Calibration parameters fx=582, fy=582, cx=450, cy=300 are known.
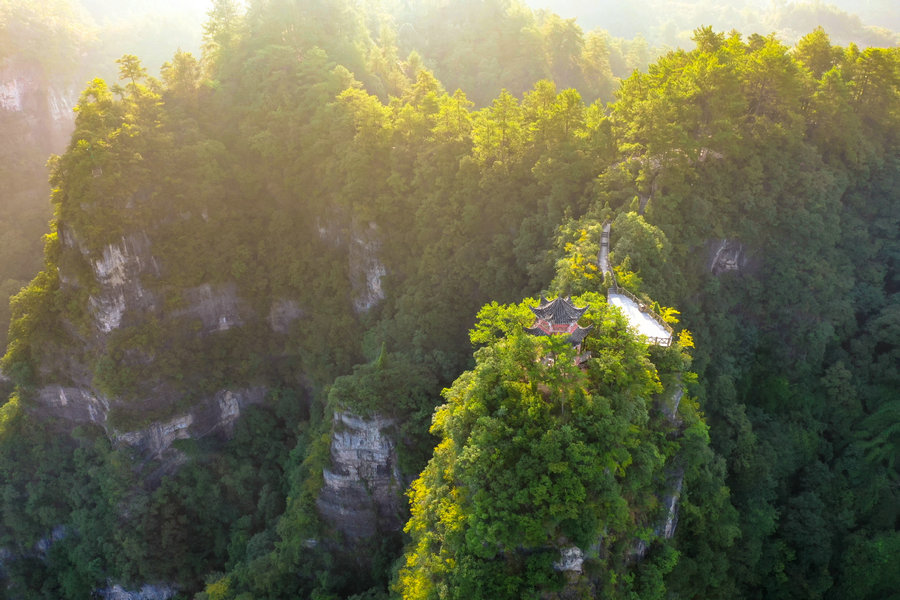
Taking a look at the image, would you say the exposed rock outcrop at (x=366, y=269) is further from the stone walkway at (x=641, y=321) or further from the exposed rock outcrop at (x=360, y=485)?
the stone walkway at (x=641, y=321)

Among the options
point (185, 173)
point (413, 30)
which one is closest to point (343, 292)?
point (185, 173)

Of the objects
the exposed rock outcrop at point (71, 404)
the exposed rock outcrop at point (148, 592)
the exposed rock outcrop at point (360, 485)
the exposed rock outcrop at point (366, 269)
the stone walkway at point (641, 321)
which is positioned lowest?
the exposed rock outcrop at point (148, 592)

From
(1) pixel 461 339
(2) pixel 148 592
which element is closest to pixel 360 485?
(1) pixel 461 339

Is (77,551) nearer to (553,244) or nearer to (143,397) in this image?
(143,397)

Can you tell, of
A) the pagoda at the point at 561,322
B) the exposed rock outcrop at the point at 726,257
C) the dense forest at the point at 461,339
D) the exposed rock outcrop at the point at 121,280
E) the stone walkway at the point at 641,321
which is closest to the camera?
the dense forest at the point at 461,339

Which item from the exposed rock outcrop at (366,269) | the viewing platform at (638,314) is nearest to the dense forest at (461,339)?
the exposed rock outcrop at (366,269)

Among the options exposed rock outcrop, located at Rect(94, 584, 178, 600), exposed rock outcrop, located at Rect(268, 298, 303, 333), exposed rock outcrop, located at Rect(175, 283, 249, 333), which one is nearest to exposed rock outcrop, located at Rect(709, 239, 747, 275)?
exposed rock outcrop, located at Rect(268, 298, 303, 333)
